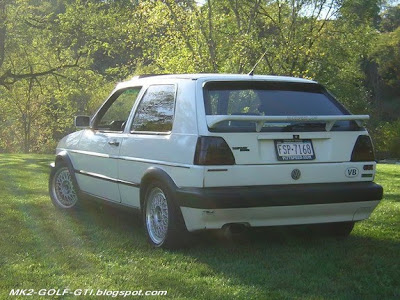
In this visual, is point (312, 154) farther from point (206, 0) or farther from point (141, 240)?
point (206, 0)

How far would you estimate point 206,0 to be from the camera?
18.2 metres

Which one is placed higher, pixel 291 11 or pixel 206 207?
pixel 291 11

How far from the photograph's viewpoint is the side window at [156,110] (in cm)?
608

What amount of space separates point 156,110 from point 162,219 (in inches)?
43.5

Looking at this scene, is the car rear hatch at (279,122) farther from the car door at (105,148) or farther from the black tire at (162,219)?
the car door at (105,148)

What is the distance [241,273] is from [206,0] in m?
14.2

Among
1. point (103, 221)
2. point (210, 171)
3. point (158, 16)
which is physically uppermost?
point (158, 16)

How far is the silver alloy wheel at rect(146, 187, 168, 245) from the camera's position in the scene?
19.4 feet

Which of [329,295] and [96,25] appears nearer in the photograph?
[329,295]

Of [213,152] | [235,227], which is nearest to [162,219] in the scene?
[235,227]

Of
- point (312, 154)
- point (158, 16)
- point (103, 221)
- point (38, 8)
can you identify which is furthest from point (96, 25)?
point (312, 154)

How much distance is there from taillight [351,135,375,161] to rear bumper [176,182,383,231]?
0.24 metres

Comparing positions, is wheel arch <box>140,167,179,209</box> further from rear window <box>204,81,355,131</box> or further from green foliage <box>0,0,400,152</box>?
green foliage <box>0,0,400,152</box>

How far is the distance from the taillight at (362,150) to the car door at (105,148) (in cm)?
240
